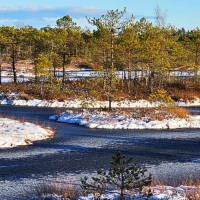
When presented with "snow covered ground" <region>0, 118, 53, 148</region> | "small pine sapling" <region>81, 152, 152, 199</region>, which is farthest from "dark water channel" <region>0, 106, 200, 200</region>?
"small pine sapling" <region>81, 152, 152, 199</region>

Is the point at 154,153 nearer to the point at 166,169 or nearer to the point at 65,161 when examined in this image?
the point at 166,169

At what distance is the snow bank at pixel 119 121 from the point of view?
1945 centimetres

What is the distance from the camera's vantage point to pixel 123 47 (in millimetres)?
34469

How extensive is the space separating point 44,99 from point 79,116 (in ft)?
36.3

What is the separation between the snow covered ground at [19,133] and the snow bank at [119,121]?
3.36 metres

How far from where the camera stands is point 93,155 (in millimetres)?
12531

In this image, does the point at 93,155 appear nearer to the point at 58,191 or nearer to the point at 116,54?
the point at 58,191

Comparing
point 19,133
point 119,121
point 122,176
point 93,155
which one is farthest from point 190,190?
point 119,121

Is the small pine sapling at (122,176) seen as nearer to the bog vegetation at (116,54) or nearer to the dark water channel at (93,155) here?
the dark water channel at (93,155)

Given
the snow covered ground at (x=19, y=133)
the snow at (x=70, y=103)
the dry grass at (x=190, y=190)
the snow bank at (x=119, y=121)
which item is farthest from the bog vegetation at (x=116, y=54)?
the dry grass at (x=190, y=190)

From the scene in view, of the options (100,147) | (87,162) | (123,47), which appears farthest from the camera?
(123,47)

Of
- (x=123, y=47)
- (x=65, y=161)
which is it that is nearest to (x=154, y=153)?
(x=65, y=161)

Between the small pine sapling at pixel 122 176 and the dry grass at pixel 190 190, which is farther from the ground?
the small pine sapling at pixel 122 176

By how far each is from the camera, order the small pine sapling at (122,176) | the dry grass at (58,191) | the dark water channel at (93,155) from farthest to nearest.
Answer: the dark water channel at (93,155) → the dry grass at (58,191) → the small pine sapling at (122,176)
